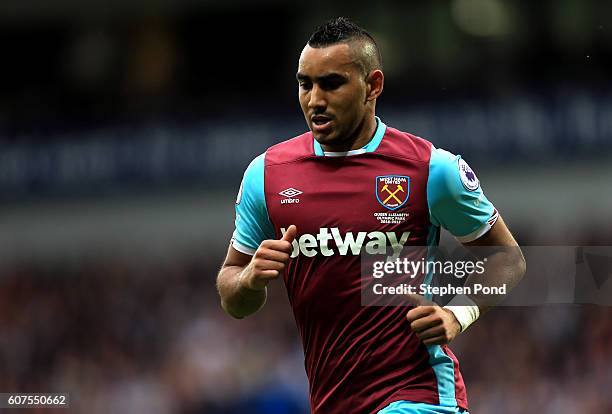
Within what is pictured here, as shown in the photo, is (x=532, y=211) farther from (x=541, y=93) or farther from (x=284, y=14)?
(x=284, y=14)

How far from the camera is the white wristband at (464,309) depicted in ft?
14.0

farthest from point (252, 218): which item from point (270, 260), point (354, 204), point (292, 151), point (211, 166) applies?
point (211, 166)

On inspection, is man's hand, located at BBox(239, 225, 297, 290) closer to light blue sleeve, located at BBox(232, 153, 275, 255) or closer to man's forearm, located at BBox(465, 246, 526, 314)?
light blue sleeve, located at BBox(232, 153, 275, 255)

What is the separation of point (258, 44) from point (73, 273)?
410 cm

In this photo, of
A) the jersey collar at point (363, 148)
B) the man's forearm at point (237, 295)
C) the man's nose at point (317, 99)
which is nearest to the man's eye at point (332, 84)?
the man's nose at point (317, 99)

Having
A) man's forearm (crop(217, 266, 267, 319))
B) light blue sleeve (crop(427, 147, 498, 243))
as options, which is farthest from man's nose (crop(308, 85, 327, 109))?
man's forearm (crop(217, 266, 267, 319))

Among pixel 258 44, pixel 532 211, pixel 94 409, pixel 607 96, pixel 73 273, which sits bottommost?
pixel 94 409

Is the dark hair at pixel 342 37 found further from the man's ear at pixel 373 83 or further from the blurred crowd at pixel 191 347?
the blurred crowd at pixel 191 347

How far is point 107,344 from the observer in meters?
13.8

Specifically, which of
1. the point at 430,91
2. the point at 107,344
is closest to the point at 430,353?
the point at 430,91

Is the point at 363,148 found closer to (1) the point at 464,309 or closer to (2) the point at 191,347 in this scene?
(1) the point at 464,309

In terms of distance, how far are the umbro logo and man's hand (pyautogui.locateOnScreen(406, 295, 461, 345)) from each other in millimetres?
717

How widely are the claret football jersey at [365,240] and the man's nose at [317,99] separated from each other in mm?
263

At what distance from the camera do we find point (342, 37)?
4473 mm
